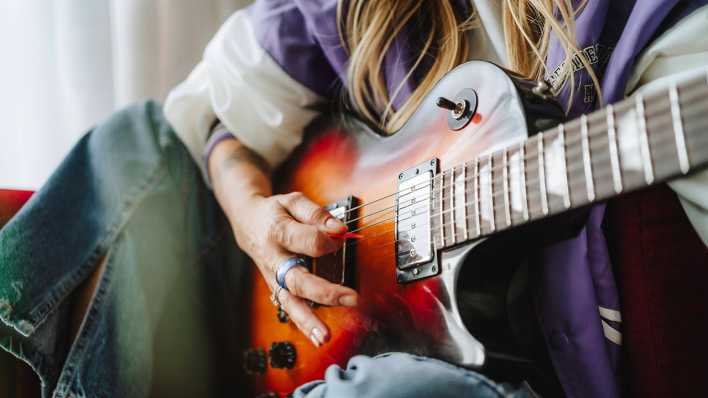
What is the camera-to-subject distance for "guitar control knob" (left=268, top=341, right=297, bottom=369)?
623 mm

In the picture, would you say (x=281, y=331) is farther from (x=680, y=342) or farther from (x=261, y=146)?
(x=680, y=342)

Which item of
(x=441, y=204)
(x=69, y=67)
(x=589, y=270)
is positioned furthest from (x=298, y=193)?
(x=69, y=67)

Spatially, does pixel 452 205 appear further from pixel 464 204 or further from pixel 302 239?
pixel 302 239

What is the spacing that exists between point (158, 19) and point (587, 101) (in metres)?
0.96

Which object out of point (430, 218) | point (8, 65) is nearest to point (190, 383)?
point (430, 218)

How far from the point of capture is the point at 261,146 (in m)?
0.78

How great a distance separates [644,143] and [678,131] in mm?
19

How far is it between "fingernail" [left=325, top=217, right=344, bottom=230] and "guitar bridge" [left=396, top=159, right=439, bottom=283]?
0.07 m

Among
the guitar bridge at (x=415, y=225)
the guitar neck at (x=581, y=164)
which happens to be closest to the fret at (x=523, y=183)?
the guitar neck at (x=581, y=164)

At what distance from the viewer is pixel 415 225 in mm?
486

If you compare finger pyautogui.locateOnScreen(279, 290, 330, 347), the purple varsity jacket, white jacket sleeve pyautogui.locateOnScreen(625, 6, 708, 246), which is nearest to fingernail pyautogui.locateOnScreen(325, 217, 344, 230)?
finger pyautogui.locateOnScreen(279, 290, 330, 347)

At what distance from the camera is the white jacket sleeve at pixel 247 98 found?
2.48 feet

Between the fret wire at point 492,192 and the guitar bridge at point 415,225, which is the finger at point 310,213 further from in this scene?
the fret wire at point 492,192

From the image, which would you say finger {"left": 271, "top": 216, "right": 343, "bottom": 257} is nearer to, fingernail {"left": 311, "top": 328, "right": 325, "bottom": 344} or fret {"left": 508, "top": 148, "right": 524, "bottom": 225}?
fingernail {"left": 311, "top": 328, "right": 325, "bottom": 344}
